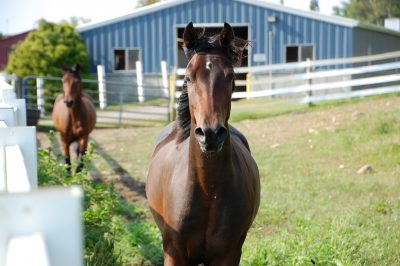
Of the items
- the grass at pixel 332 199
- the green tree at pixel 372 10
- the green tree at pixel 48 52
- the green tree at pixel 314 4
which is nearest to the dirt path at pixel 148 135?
the grass at pixel 332 199

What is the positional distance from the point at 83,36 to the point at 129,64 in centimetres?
231

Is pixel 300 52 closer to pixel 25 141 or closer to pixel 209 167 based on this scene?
pixel 209 167

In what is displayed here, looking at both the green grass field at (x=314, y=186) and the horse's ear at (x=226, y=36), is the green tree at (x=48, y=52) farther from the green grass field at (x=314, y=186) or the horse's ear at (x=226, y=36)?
the horse's ear at (x=226, y=36)

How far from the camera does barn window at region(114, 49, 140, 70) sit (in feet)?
76.4

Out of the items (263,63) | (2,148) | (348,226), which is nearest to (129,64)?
(263,63)

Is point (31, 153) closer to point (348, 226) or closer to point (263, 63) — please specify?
point (348, 226)

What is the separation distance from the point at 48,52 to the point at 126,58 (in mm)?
3338

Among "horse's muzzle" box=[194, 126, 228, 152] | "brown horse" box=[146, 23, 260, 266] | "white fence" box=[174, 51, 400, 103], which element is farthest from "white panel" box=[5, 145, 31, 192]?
"white fence" box=[174, 51, 400, 103]

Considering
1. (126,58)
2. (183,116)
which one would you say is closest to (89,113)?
(183,116)

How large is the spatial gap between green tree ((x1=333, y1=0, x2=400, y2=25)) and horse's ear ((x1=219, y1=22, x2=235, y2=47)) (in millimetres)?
49401

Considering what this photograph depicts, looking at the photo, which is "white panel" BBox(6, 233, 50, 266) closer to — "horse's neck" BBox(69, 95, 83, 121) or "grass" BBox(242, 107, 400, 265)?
"grass" BBox(242, 107, 400, 265)

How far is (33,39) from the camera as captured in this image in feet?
73.8

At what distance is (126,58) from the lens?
2323cm

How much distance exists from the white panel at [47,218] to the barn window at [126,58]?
73.8 feet
